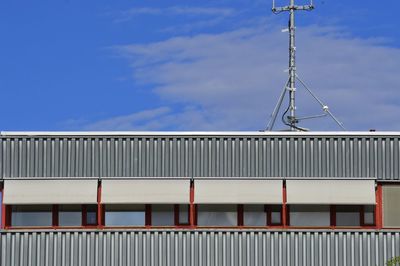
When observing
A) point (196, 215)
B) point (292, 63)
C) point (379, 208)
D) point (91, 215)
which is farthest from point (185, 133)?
point (292, 63)

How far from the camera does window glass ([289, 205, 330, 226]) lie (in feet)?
129

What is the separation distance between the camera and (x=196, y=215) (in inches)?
1549

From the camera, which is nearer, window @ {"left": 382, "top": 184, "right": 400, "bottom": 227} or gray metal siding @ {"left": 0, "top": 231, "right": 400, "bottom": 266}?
gray metal siding @ {"left": 0, "top": 231, "right": 400, "bottom": 266}

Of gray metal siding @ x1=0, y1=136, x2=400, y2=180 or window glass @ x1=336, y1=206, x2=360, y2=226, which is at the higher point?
gray metal siding @ x1=0, y1=136, x2=400, y2=180

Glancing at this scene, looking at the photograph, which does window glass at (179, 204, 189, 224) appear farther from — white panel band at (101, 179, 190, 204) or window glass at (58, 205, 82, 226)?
window glass at (58, 205, 82, 226)

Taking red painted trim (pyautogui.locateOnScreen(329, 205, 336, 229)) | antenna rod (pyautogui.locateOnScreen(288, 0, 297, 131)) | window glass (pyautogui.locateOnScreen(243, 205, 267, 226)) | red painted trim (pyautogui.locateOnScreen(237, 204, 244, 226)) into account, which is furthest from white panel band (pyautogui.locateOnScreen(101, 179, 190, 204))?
antenna rod (pyautogui.locateOnScreen(288, 0, 297, 131))

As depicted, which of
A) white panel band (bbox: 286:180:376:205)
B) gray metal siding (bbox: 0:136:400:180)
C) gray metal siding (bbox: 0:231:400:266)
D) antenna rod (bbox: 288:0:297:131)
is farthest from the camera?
antenna rod (bbox: 288:0:297:131)

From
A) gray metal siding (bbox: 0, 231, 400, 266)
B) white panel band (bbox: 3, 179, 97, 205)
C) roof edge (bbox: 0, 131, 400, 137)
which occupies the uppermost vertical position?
roof edge (bbox: 0, 131, 400, 137)

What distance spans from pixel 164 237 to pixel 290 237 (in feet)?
11.5

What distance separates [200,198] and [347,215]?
4.21 m

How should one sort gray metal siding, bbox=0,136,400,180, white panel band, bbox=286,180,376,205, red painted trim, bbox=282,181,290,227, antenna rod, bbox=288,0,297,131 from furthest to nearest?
antenna rod, bbox=288,0,297,131
gray metal siding, bbox=0,136,400,180
red painted trim, bbox=282,181,290,227
white panel band, bbox=286,180,376,205

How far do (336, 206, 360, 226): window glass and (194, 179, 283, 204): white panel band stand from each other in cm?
177

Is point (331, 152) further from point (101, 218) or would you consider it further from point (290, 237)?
point (101, 218)

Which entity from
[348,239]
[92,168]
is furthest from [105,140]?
[348,239]
